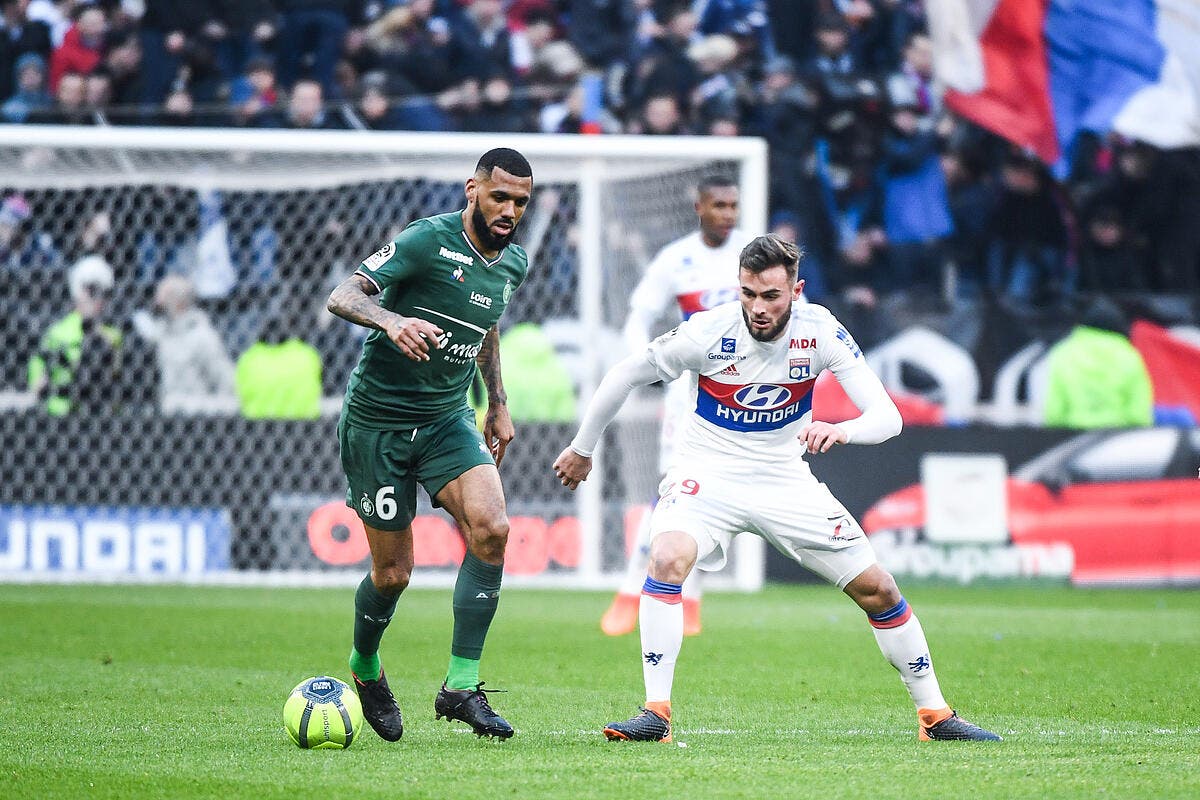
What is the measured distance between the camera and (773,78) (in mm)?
16344

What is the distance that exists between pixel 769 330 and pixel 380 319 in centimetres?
143

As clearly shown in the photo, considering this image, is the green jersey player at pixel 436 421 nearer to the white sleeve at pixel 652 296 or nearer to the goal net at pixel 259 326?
the white sleeve at pixel 652 296

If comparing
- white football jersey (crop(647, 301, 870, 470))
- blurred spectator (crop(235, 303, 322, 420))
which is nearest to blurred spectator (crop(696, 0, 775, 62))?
blurred spectator (crop(235, 303, 322, 420))

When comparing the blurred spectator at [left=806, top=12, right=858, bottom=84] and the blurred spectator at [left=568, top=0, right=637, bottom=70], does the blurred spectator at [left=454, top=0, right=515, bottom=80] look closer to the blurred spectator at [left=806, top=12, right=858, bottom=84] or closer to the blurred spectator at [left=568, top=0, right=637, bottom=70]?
the blurred spectator at [left=568, top=0, right=637, bottom=70]

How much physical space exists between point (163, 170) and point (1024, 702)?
354 inches

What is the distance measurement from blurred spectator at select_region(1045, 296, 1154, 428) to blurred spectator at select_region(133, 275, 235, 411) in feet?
22.5

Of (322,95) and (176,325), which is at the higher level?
(322,95)

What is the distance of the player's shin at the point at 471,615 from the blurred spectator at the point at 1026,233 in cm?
1083

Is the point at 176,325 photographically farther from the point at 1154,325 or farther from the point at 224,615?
the point at 1154,325

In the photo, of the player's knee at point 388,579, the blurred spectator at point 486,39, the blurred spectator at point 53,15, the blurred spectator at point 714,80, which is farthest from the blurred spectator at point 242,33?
the player's knee at point 388,579

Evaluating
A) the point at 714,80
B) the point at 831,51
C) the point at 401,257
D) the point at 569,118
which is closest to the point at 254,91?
the point at 569,118

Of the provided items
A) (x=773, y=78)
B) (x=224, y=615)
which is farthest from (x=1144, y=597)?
(x=224, y=615)

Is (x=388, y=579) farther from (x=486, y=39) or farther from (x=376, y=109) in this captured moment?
(x=486, y=39)

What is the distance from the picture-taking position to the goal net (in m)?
13.5
